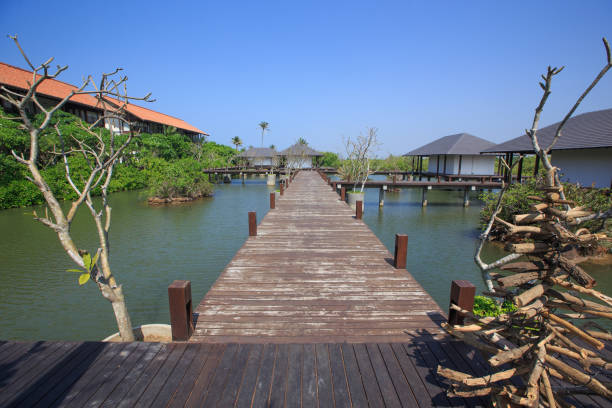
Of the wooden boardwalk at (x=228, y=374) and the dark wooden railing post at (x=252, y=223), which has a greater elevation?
the dark wooden railing post at (x=252, y=223)

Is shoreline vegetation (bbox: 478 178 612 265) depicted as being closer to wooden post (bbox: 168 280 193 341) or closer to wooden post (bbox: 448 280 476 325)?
wooden post (bbox: 448 280 476 325)

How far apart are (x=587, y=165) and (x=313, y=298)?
1897 cm

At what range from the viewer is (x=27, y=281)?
9.33m

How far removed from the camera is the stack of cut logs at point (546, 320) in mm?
2316

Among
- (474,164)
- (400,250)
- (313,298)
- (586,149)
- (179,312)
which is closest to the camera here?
(179,312)

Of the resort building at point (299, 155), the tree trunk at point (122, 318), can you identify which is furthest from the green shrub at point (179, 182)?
the tree trunk at point (122, 318)

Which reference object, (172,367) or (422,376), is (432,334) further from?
(172,367)

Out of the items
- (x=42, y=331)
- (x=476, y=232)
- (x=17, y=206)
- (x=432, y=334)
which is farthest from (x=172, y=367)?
(x=17, y=206)

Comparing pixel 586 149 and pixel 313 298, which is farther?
pixel 586 149

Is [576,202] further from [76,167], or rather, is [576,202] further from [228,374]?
[76,167]

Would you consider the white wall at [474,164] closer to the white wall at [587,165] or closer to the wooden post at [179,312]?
the white wall at [587,165]

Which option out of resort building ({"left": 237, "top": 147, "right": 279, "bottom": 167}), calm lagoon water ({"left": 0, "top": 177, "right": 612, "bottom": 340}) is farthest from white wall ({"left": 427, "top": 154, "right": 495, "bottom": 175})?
resort building ({"left": 237, "top": 147, "right": 279, "bottom": 167})

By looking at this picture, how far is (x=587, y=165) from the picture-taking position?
16.2 metres

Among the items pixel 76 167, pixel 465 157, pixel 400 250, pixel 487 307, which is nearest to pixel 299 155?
pixel 465 157
